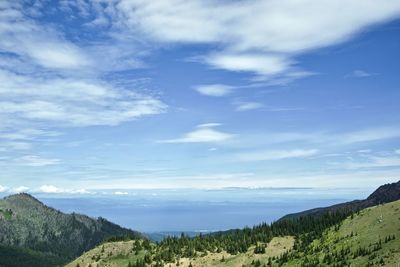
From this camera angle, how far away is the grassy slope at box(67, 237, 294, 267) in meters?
156

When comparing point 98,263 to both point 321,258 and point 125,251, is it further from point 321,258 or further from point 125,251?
point 321,258

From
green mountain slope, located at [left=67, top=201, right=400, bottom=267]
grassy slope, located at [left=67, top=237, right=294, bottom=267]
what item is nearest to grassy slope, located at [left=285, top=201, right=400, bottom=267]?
green mountain slope, located at [left=67, top=201, right=400, bottom=267]

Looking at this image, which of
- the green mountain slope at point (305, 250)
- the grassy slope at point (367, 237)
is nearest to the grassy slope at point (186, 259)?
the green mountain slope at point (305, 250)

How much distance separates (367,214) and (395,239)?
128 ft

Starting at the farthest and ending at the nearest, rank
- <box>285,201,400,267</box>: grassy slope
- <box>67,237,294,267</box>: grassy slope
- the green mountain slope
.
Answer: <box>67,237,294,267</box>: grassy slope < the green mountain slope < <box>285,201,400,267</box>: grassy slope

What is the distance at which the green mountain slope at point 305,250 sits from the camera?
4621 inches

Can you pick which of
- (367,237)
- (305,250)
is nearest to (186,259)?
(305,250)

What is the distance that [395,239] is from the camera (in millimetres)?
116938

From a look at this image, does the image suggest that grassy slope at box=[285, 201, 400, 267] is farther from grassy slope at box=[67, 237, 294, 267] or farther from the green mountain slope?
grassy slope at box=[67, 237, 294, 267]

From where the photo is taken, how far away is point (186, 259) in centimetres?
16712

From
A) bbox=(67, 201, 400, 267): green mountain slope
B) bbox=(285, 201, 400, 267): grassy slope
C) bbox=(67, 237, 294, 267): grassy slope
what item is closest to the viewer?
bbox=(285, 201, 400, 267): grassy slope

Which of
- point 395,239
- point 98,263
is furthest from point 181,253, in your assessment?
point 395,239

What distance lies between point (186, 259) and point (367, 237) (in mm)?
65521

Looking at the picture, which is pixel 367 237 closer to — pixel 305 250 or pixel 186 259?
pixel 305 250
